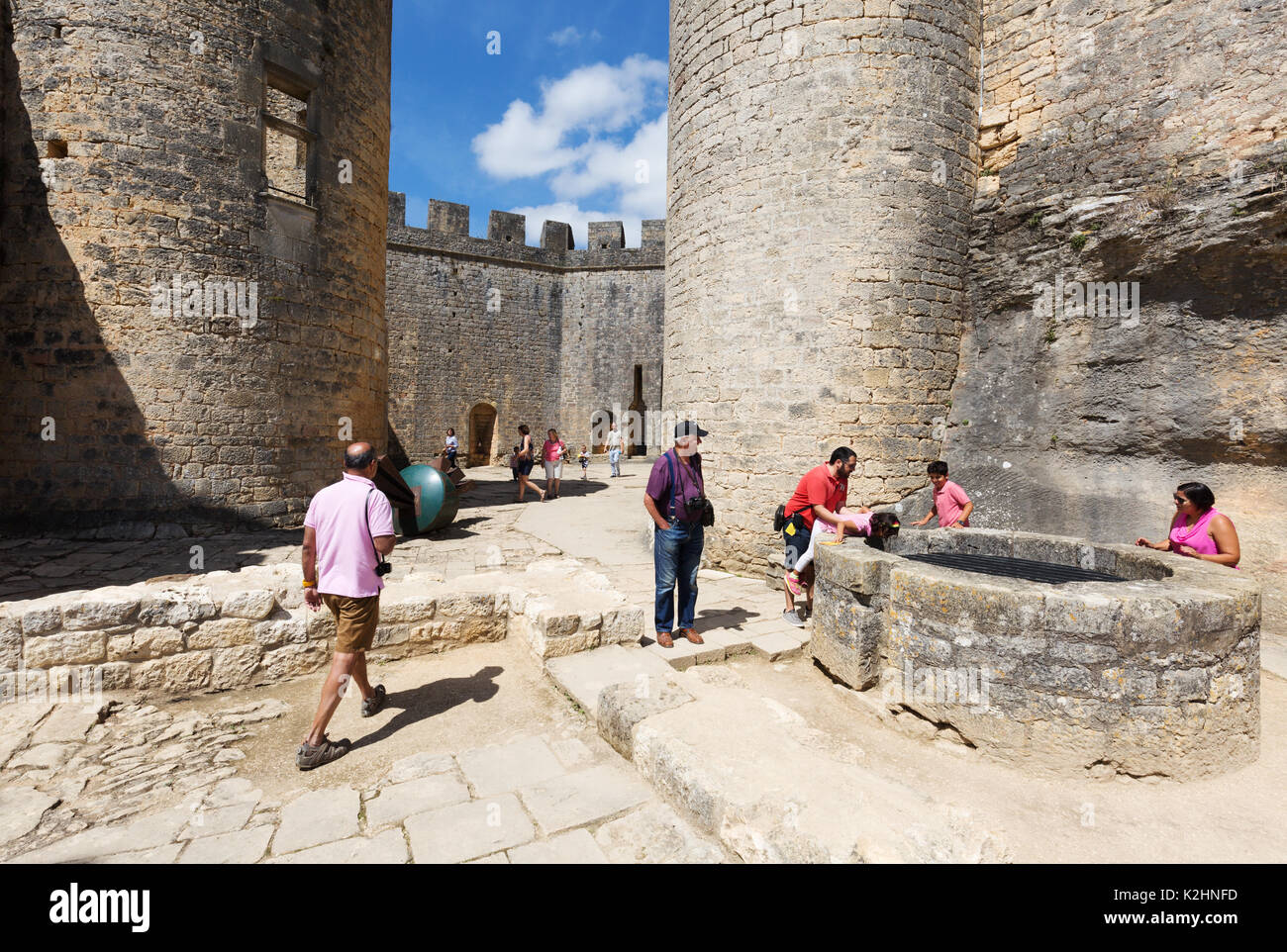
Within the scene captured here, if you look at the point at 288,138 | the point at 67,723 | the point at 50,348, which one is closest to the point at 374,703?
the point at 67,723

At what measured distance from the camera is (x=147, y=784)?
2748mm

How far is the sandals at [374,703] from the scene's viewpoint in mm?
3498

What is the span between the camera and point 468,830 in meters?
2.41

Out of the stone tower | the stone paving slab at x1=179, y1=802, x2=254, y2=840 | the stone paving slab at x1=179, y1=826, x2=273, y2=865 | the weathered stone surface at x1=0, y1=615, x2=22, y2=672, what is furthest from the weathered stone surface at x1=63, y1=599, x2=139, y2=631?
the stone tower

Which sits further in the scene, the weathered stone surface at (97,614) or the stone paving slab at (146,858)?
the weathered stone surface at (97,614)

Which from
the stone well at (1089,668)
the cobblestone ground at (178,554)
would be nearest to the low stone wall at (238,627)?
the cobblestone ground at (178,554)

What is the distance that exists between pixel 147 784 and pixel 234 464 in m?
6.47

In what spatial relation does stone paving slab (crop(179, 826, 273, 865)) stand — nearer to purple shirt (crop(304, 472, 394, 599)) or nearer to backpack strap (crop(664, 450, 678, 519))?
purple shirt (crop(304, 472, 394, 599))

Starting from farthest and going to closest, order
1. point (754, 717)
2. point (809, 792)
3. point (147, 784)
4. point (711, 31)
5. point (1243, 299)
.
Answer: point (711, 31) < point (1243, 299) < point (754, 717) < point (147, 784) < point (809, 792)

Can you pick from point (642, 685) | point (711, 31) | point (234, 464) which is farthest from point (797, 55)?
point (234, 464)

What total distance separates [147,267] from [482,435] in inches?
634

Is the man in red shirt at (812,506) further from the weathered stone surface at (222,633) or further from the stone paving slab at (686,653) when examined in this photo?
the weathered stone surface at (222,633)

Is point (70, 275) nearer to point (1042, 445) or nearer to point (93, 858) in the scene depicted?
point (93, 858)

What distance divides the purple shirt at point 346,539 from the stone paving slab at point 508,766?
3.30 feet
